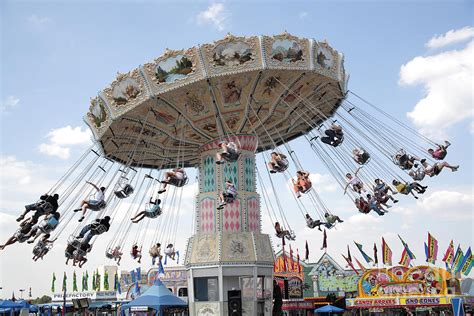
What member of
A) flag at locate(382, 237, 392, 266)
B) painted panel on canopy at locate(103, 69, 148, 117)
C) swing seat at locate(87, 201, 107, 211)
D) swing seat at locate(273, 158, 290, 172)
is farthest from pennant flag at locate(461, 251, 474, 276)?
swing seat at locate(87, 201, 107, 211)

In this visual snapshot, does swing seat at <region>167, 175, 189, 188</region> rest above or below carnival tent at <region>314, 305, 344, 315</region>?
above

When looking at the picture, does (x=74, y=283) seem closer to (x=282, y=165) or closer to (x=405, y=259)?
(x=405, y=259)

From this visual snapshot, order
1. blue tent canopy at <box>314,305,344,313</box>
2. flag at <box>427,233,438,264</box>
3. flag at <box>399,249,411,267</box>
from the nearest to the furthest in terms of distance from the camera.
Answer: blue tent canopy at <box>314,305,344,313</box> < flag at <box>427,233,438,264</box> < flag at <box>399,249,411,267</box>

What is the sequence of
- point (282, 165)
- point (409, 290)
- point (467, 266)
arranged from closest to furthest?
1. point (282, 165)
2. point (409, 290)
3. point (467, 266)

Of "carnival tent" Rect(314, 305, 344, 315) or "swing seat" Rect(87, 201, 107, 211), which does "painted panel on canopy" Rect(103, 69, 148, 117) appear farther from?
"carnival tent" Rect(314, 305, 344, 315)

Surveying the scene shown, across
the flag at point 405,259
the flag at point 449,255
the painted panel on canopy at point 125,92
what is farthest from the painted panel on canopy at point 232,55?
the flag at point 405,259

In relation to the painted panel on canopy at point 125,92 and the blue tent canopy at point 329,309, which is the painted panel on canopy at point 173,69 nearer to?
the painted panel on canopy at point 125,92

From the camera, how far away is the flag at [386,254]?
2975 cm

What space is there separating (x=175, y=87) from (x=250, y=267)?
21.7 ft

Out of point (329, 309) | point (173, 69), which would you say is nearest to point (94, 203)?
point (173, 69)

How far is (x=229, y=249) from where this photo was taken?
17.5 meters

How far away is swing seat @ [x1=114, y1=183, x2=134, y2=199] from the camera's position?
17.1 meters

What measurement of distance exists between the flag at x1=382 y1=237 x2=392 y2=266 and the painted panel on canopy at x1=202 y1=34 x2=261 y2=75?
60.5 ft

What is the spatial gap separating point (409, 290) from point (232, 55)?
14.3 m
